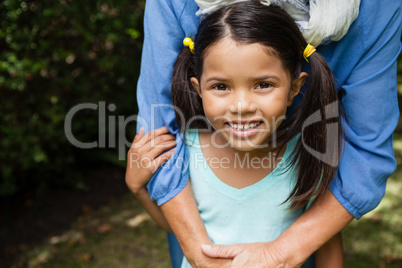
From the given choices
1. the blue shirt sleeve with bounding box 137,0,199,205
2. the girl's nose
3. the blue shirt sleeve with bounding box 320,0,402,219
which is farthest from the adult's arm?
the blue shirt sleeve with bounding box 320,0,402,219

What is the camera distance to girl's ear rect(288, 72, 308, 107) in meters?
1.92

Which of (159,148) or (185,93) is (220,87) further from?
(159,148)

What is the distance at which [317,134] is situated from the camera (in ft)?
6.45

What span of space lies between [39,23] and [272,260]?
242cm

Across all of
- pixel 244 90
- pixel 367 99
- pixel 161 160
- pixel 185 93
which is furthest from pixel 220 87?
pixel 367 99

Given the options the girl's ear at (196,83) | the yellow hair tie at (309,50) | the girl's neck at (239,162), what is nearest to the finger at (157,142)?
the girl's neck at (239,162)

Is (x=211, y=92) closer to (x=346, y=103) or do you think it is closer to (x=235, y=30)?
(x=235, y=30)

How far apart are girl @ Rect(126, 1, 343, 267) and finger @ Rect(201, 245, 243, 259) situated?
0.30ft

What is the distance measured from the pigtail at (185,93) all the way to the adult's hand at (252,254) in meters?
0.58

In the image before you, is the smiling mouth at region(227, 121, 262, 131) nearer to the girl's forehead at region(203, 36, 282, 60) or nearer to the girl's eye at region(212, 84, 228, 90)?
the girl's eye at region(212, 84, 228, 90)

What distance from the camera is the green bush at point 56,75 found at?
3.34m

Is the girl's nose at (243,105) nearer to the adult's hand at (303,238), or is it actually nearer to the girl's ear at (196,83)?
the girl's ear at (196,83)

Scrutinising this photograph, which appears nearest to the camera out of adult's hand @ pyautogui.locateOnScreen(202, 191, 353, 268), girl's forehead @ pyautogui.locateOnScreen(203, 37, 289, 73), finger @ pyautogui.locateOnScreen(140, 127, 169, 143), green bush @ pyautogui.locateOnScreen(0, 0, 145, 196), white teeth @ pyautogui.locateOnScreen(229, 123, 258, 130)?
girl's forehead @ pyautogui.locateOnScreen(203, 37, 289, 73)

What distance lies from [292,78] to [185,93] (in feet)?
1.62
